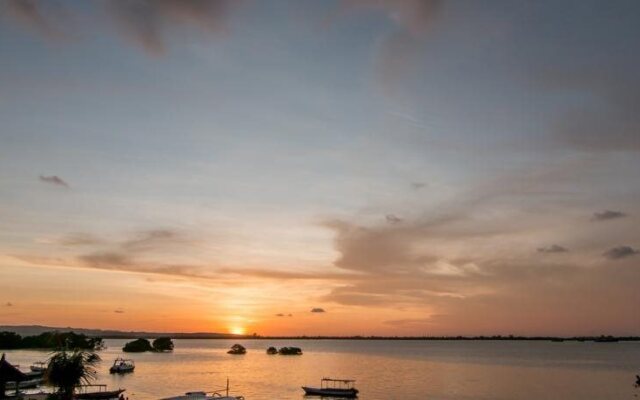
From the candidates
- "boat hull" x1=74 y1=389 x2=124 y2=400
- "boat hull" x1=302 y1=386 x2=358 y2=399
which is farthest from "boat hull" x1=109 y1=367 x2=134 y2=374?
"boat hull" x1=302 y1=386 x2=358 y2=399

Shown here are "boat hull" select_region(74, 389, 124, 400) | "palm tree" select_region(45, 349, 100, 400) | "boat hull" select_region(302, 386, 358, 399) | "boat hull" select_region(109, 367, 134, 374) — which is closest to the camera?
"palm tree" select_region(45, 349, 100, 400)

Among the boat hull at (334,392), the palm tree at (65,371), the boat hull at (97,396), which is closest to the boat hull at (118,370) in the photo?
the boat hull at (97,396)

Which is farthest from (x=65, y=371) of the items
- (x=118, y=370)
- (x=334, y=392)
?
(x=118, y=370)

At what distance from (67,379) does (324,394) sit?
5722 cm

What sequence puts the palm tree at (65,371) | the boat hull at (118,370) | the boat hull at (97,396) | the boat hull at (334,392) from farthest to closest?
1. the boat hull at (118,370)
2. the boat hull at (334,392)
3. the boat hull at (97,396)
4. the palm tree at (65,371)

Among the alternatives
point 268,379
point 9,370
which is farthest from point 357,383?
point 9,370

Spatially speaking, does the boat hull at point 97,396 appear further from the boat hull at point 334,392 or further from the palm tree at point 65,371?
the palm tree at point 65,371

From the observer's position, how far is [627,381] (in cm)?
12669

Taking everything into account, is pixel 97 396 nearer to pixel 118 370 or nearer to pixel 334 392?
pixel 334 392

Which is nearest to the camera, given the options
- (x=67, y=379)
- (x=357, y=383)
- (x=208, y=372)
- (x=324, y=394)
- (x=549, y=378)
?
(x=67, y=379)

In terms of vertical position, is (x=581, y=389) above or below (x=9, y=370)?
below

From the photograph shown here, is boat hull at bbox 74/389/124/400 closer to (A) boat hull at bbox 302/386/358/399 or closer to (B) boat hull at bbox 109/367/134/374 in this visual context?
(A) boat hull at bbox 302/386/358/399

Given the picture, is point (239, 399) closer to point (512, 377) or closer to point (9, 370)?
point (9, 370)

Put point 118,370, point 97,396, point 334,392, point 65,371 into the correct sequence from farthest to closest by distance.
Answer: point 118,370 → point 334,392 → point 97,396 → point 65,371
